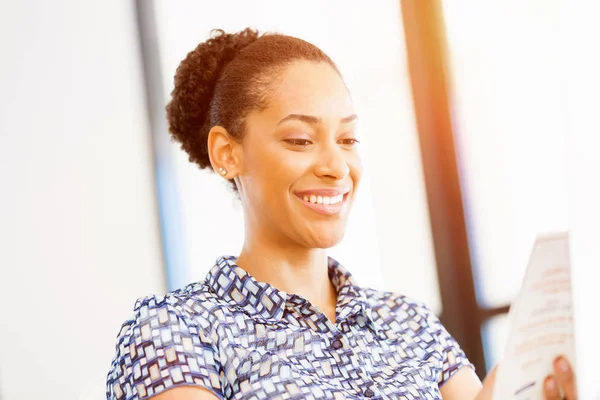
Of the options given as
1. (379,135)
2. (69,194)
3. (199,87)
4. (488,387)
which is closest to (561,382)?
(488,387)

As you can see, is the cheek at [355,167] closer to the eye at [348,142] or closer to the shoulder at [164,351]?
the eye at [348,142]

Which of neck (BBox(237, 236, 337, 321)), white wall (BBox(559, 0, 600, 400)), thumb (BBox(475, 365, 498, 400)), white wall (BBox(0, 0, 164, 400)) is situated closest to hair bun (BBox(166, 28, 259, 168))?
neck (BBox(237, 236, 337, 321))

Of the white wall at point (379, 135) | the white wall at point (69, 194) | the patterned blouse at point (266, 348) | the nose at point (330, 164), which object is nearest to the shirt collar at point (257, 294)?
the patterned blouse at point (266, 348)

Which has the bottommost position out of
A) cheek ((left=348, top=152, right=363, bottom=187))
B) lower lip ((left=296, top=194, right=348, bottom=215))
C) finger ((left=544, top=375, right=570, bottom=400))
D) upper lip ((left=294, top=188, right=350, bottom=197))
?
finger ((left=544, top=375, right=570, bottom=400))

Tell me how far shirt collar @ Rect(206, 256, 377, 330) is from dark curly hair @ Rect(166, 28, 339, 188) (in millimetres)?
248

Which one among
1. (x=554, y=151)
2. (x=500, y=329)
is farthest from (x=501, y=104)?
(x=500, y=329)

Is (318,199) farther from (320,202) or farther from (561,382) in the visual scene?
(561,382)

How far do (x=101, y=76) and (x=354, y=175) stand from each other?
3.28 ft

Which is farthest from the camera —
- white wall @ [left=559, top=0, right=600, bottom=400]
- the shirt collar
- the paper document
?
white wall @ [left=559, top=0, right=600, bottom=400]

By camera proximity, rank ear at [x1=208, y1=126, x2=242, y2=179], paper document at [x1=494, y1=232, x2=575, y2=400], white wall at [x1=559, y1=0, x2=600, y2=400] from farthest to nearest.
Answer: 1. white wall at [x1=559, y1=0, x2=600, y2=400]
2. ear at [x1=208, y1=126, x2=242, y2=179]
3. paper document at [x1=494, y1=232, x2=575, y2=400]

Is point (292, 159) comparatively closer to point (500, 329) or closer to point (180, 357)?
point (180, 357)

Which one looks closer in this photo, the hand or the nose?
the hand

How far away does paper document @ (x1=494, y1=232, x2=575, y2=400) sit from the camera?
853mm

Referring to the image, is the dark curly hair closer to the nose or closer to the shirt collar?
the nose
